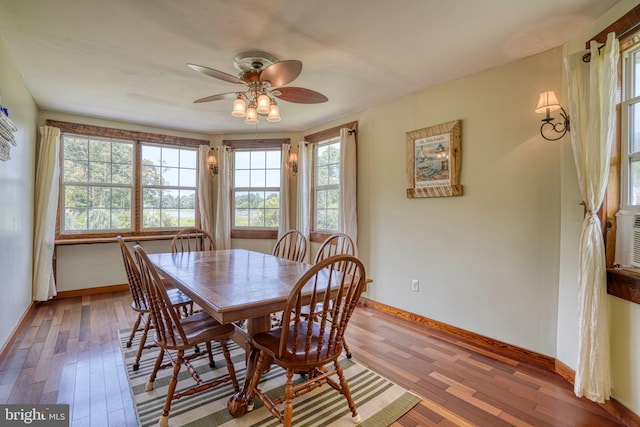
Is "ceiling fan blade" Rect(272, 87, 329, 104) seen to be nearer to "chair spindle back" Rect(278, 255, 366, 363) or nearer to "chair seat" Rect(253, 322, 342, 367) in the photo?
"chair spindle back" Rect(278, 255, 366, 363)

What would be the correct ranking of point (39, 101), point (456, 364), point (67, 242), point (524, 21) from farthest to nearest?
point (67, 242) → point (39, 101) → point (456, 364) → point (524, 21)

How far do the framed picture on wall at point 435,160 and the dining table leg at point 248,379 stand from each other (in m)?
2.00

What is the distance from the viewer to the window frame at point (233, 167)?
4.84 metres

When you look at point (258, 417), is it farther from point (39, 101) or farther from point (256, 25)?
point (39, 101)

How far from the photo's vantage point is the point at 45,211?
360 centimetres

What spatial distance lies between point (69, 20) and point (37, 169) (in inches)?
97.6

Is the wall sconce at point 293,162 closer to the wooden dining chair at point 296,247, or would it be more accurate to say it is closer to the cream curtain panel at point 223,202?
the cream curtain panel at point 223,202

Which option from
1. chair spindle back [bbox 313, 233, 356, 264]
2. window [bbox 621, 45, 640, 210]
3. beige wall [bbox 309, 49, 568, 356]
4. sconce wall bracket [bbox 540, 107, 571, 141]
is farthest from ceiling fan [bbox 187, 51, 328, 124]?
window [bbox 621, 45, 640, 210]

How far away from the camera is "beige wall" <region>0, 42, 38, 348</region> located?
2402 millimetres

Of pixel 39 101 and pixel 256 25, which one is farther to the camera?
pixel 39 101

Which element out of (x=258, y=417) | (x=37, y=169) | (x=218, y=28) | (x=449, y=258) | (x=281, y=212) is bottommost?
(x=258, y=417)

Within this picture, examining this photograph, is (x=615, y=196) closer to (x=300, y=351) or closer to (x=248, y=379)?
(x=300, y=351)

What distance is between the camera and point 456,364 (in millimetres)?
2312

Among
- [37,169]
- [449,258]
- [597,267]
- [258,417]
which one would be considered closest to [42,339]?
[37,169]
